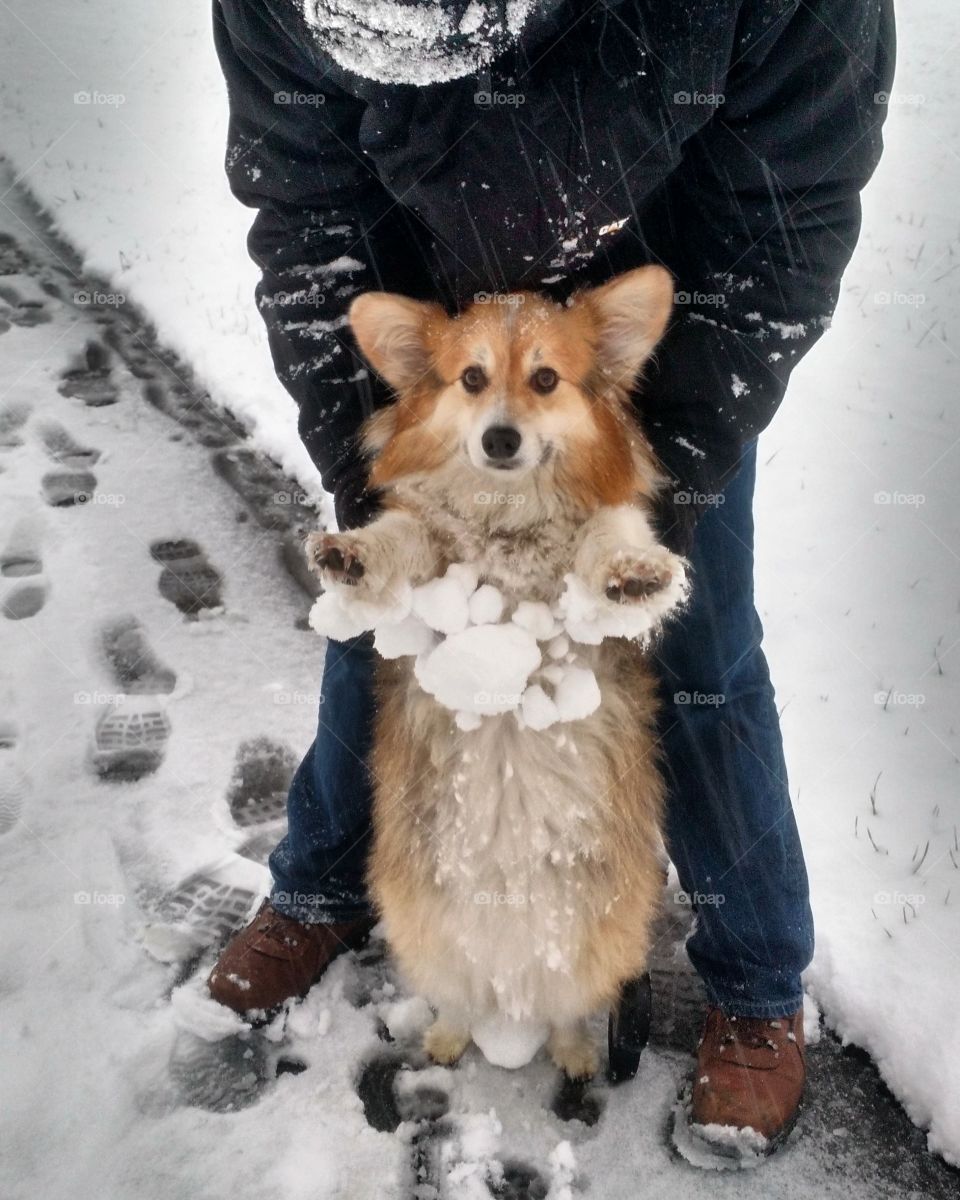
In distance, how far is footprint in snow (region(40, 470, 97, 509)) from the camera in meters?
3.48

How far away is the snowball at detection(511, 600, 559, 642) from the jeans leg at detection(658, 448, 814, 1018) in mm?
275

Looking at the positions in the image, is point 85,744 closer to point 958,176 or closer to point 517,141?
point 517,141

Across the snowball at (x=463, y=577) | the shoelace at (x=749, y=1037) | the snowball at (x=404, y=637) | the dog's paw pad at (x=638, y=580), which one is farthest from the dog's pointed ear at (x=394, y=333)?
the shoelace at (x=749, y=1037)

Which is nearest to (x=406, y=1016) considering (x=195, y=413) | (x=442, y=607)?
(x=442, y=607)

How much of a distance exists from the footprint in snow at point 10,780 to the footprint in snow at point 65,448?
1524 millimetres

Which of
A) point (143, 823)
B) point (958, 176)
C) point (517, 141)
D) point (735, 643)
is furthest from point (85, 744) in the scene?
point (958, 176)

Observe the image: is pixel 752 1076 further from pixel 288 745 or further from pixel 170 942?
pixel 288 745

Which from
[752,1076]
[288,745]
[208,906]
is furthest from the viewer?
[288,745]

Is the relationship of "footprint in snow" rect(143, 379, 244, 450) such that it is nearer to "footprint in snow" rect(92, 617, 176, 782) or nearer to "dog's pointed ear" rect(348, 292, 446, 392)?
"footprint in snow" rect(92, 617, 176, 782)

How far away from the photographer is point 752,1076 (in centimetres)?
176

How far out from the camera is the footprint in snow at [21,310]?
4941 millimetres

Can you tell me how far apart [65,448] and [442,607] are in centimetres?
294

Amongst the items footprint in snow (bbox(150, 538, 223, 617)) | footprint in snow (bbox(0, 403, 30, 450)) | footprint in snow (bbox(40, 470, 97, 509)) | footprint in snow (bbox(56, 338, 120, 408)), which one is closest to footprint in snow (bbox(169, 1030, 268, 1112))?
footprint in snow (bbox(150, 538, 223, 617))

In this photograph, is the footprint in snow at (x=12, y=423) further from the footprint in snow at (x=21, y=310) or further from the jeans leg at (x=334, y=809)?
the jeans leg at (x=334, y=809)
